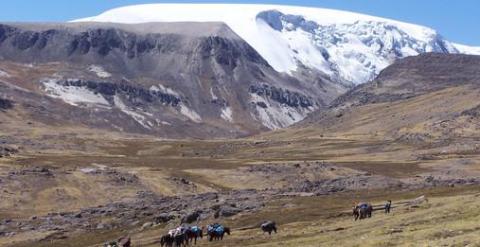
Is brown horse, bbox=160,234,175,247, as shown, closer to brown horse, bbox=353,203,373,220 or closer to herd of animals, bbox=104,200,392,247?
herd of animals, bbox=104,200,392,247

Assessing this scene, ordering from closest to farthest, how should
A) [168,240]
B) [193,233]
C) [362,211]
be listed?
[168,240] → [193,233] → [362,211]

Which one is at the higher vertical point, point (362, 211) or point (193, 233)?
point (362, 211)

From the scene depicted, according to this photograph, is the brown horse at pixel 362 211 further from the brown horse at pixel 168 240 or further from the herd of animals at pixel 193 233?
the brown horse at pixel 168 240

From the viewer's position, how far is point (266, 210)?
3642 inches

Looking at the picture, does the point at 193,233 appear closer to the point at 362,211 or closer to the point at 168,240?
the point at 168,240

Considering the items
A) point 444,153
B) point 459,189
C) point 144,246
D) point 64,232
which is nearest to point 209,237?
point 144,246

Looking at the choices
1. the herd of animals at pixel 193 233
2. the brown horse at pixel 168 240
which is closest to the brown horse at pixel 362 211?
the herd of animals at pixel 193 233

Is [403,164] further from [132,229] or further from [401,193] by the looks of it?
[132,229]

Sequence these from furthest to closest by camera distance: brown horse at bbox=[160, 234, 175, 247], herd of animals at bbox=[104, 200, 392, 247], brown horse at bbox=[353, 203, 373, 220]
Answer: brown horse at bbox=[353, 203, 373, 220] < brown horse at bbox=[160, 234, 175, 247] < herd of animals at bbox=[104, 200, 392, 247]

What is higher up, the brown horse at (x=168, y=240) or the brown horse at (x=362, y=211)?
the brown horse at (x=362, y=211)

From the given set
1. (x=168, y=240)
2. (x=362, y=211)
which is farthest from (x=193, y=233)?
(x=362, y=211)

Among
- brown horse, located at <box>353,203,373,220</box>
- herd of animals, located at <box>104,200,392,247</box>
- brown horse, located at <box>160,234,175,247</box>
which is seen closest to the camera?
herd of animals, located at <box>104,200,392,247</box>

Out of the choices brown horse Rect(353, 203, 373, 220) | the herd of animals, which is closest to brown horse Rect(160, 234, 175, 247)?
the herd of animals

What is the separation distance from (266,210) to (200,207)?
33.8 feet
